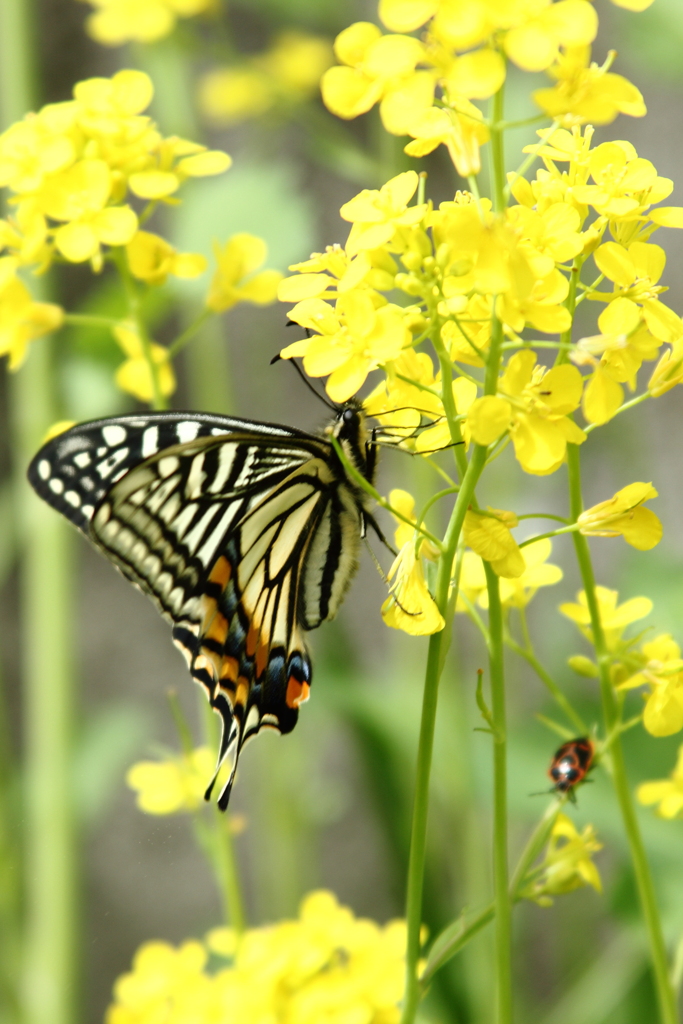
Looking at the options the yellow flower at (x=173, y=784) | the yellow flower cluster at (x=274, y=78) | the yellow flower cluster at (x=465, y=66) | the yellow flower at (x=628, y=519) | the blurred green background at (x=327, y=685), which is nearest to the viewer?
the yellow flower cluster at (x=465, y=66)

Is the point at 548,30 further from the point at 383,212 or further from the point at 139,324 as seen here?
the point at 139,324

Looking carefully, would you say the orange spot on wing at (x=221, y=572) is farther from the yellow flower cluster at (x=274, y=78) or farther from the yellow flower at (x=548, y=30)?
the yellow flower cluster at (x=274, y=78)

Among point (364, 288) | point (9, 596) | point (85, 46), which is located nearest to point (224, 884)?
point (364, 288)

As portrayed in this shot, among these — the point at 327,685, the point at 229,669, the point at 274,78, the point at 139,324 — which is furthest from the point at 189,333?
the point at 274,78

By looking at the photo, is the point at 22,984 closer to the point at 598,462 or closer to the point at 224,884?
the point at 224,884

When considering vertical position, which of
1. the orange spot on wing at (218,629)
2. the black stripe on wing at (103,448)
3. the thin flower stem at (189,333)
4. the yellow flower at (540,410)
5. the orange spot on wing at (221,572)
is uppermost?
the thin flower stem at (189,333)

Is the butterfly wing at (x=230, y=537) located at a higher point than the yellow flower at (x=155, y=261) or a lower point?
lower

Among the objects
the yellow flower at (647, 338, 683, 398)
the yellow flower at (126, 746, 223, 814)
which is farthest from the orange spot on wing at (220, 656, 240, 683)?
the yellow flower at (647, 338, 683, 398)

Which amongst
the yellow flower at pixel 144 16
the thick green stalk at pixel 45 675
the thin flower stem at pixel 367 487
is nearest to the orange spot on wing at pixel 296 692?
the thin flower stem at pixel 367 487
